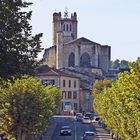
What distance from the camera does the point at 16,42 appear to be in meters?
41.3

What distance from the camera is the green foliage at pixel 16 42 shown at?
1580 inches

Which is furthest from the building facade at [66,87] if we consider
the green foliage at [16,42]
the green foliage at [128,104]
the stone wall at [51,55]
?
the green foliage at [16,42]

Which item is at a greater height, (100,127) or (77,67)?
(77,67)

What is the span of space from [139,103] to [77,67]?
13678 centimetres

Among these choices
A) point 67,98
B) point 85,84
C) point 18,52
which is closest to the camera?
point 18,52

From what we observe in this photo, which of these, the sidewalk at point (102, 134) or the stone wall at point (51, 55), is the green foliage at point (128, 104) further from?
the stone wall at point (51, 55)

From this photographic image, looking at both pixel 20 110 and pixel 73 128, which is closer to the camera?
pixel 20 110

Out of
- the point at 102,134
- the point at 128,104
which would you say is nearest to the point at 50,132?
the point at 102,134

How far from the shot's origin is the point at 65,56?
589ft

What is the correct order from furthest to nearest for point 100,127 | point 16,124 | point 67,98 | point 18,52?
point 67,98 → point 100,127 → point 16,124 → point 18,52

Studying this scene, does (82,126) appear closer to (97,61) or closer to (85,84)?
(85,84)

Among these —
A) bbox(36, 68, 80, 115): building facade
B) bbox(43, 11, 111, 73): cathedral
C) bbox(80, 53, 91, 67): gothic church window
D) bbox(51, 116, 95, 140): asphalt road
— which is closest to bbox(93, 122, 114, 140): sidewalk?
bbox(51, 116, 95, 140): asphalt road

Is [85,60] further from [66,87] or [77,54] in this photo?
[66,87]

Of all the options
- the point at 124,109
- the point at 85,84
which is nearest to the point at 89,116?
the point at 85,84
